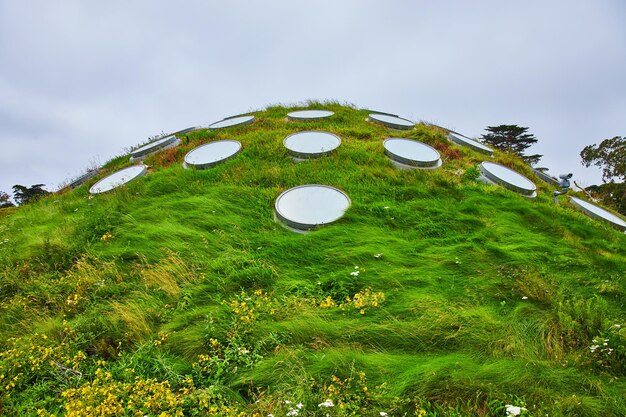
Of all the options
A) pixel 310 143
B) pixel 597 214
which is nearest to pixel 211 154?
pixel 310 143

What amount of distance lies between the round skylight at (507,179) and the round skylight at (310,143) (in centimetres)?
410

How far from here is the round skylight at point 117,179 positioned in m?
9.32

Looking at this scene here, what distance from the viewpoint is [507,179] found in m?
8.92

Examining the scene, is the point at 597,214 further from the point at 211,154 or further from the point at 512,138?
the point at 512,138

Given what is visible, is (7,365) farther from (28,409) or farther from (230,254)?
(230,254)

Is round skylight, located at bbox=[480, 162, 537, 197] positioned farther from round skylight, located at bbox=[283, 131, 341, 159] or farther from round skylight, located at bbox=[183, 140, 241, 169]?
round skylight, located at bbox=[183, 140, 241, 169]

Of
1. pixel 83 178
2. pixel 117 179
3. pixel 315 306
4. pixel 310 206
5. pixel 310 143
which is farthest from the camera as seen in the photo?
pixel 83 178

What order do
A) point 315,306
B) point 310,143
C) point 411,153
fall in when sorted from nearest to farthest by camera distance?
point 315,306
point 411,153
point 310,143

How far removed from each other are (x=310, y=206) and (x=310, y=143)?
3473mm

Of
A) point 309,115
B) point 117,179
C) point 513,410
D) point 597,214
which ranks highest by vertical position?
point 309,115

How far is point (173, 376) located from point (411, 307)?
2816mm

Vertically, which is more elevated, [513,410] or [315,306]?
[315,306]

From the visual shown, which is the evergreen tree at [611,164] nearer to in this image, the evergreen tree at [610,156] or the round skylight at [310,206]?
the evergreen tree at [610,156]

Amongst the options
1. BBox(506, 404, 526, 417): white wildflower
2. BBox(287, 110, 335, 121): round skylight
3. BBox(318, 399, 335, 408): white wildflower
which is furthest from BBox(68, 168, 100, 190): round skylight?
BBox(506, 404, 526, 417): white wildflower
